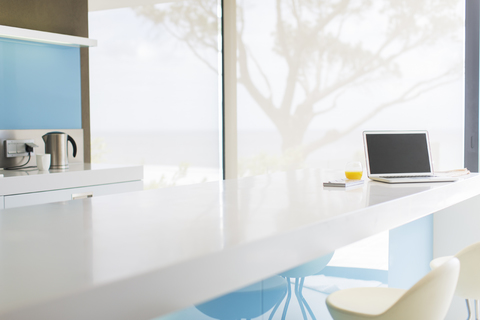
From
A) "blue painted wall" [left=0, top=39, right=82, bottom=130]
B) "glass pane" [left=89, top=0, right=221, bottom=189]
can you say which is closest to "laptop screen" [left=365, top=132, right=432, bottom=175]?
"blue painted wall" [left=0, top=39, right=82, bottom=130]

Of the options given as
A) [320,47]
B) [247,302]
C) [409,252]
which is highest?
[320,47]

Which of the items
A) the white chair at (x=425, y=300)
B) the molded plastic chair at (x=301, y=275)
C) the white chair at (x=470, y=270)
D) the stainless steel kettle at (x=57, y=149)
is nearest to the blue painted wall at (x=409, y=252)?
the white chair at (x=470, y=270)

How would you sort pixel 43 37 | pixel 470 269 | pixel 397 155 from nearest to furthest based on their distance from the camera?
pixel 470 269, pixel 397 155, pixel 43 37

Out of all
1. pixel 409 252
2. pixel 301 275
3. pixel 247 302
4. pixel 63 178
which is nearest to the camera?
pixel 247 302

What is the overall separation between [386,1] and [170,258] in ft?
13.8

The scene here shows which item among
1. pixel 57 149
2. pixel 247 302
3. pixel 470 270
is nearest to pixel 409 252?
pixel 470 270

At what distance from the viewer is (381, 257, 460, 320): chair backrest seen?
1171mm

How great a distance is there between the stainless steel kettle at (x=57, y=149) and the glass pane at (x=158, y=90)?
97cm

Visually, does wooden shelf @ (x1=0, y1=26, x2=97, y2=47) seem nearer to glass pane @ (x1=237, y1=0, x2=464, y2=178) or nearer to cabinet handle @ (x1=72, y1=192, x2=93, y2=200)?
cabinet handle @ (x1=72, y1=192, x2=93, y2=200)

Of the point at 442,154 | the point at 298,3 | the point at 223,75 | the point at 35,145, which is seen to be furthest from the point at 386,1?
the point at 35,145

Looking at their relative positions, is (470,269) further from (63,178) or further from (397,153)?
(63,178)

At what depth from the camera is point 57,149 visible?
3.09 meters

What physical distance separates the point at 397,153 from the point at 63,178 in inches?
75.0

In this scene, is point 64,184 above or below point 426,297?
above
